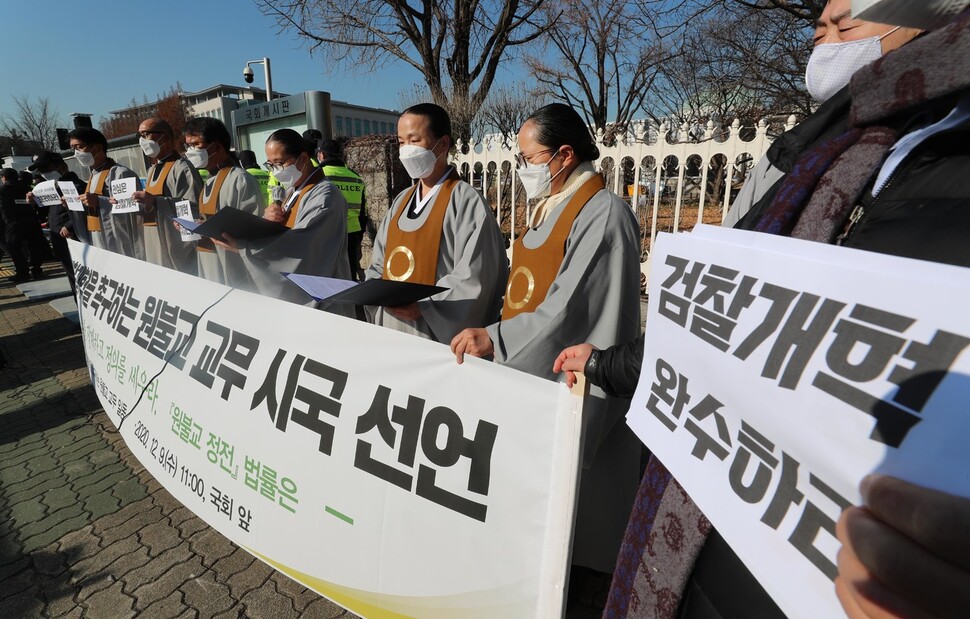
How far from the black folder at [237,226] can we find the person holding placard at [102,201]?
3026 millimetres

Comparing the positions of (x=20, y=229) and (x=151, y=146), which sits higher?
(x=151, y=146)

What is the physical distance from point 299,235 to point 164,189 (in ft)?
8.12

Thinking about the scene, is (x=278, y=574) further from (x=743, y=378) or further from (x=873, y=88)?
(x=873, y=88)

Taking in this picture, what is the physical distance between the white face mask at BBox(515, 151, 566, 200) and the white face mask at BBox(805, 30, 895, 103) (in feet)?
3.21

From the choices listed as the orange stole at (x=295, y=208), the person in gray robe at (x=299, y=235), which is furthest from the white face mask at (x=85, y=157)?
the orange stole at (x=295, y=208)

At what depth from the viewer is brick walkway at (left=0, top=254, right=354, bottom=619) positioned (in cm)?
197

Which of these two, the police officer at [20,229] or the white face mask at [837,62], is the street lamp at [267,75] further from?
the white face mask at [837,62]

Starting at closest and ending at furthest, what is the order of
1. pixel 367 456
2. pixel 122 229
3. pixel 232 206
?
pixel 367 456
pixel 232 206
pixel 122 229

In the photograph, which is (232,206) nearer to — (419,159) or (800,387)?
(419,159)

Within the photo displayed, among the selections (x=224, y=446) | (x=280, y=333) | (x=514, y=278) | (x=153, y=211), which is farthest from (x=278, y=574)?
(x=153, y=211)

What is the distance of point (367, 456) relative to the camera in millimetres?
→ 1513

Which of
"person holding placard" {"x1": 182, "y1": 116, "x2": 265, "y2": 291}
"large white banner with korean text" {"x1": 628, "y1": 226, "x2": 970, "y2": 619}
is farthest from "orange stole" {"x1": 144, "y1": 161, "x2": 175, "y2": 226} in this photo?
"large white banner with korean text" {"x1": 628, "y1": 226, "x2": 970, "y2": 619}

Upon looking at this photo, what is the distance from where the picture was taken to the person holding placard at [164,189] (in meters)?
4.63

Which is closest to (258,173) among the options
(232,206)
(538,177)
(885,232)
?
(232,206)
